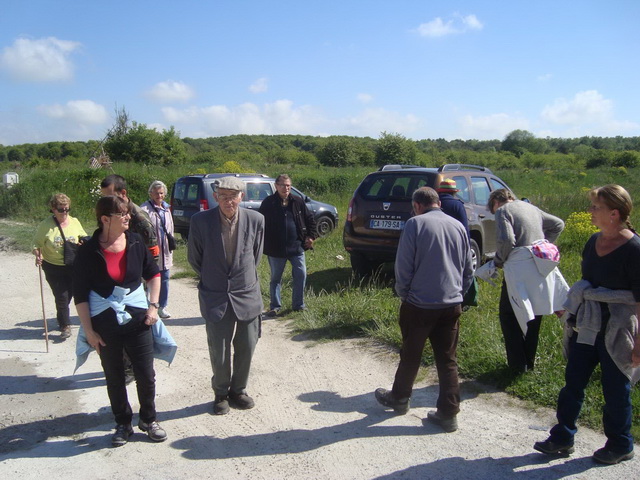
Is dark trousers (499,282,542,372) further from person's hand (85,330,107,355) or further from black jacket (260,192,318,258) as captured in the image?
person's hand (85,330,107,355)

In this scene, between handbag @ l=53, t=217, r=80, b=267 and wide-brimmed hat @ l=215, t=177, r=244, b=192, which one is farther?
handbag @ l=53, t=217, r=80, b=267

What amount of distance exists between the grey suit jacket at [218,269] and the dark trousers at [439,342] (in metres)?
1.21

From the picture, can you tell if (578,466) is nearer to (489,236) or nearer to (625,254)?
(625,254)

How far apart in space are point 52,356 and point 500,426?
4.41m

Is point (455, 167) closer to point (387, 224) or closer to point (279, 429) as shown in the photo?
point (387, 224)

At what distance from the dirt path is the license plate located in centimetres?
251

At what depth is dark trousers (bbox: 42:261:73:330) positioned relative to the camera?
5.72m

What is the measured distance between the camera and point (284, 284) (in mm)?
8070

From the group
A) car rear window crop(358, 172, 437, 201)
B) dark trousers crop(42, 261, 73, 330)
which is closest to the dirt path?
dark trousers crop(42, 261, 73, 330)

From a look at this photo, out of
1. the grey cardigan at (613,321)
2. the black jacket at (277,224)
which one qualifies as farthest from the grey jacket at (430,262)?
the black jacket at (277,224)

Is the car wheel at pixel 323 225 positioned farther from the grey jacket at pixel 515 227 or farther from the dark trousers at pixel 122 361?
the dark trousers at pixel 122 361

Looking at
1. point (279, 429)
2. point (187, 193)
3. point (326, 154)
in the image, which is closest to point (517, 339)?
point (279, 429)

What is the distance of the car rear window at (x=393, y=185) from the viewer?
7508mm

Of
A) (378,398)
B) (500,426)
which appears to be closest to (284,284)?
(378,398)
